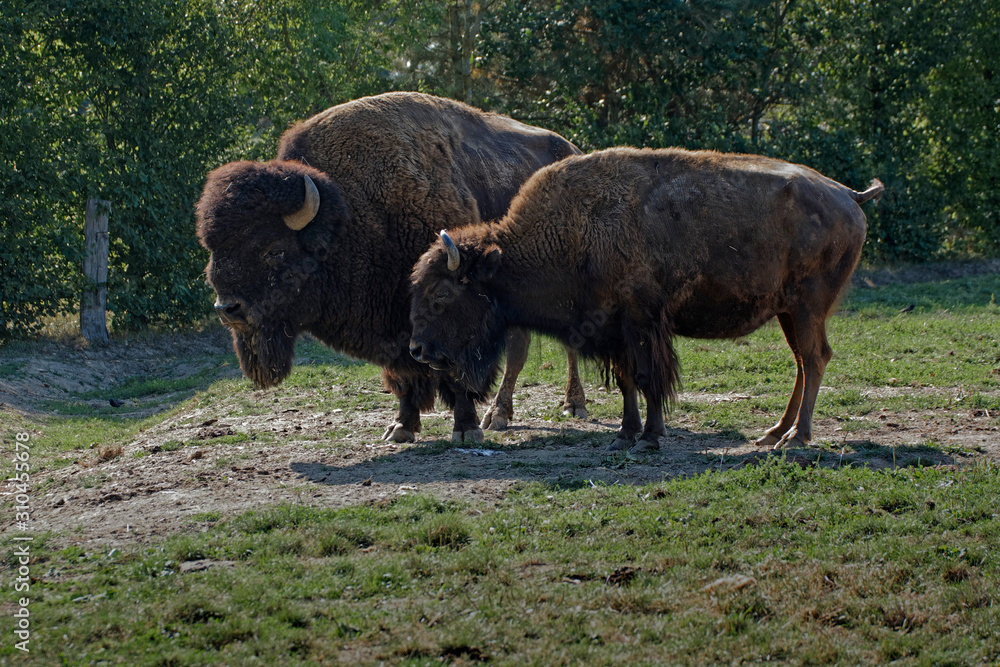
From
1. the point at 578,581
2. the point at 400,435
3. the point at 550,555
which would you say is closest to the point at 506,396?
the point at 400,435

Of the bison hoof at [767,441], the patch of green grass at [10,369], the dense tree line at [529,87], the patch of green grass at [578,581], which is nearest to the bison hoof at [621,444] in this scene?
the bison hoof at [767,441]

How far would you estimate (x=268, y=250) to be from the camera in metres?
7.54

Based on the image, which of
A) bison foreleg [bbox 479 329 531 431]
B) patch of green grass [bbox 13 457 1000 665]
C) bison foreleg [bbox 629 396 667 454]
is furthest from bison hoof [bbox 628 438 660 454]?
bison foreleg [bbox 479 329 531 431]

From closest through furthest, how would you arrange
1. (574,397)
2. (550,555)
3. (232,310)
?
(550,555) → (232,310) → (574,397)

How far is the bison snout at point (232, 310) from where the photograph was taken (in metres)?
7.35

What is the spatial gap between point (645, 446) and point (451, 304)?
71.6 inches

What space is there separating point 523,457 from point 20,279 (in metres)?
9.77

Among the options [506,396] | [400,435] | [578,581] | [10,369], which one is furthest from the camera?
[10,369]

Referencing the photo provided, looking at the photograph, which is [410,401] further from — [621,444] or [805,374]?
[805,374]

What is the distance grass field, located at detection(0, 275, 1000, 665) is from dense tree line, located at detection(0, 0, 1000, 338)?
291 inches

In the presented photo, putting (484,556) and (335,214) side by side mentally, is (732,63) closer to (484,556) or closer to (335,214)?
(335,214)

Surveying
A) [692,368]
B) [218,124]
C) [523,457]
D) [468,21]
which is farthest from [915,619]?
[468,21]

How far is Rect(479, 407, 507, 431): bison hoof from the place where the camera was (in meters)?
8.73

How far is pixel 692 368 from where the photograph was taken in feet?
35.4
